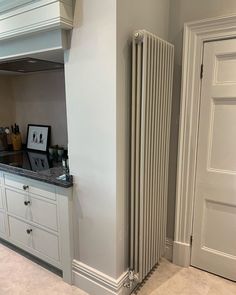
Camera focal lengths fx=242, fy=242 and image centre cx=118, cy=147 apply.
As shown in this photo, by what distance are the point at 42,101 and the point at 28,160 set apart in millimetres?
815

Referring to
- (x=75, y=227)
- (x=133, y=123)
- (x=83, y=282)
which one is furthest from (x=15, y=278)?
(x=133, y=123)

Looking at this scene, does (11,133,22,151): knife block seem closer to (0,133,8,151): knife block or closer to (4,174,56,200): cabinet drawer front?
(0,133,8,151): knife block

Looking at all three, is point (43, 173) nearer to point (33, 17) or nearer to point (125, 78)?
point (125, 78)

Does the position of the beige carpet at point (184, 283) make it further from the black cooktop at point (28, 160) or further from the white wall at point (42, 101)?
the white wall at point (42, 101)

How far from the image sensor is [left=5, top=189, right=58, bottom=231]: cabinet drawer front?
1.99 m

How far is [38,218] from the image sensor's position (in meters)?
2.10

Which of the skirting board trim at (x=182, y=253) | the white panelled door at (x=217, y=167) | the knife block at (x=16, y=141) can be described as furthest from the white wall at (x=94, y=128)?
the knife block at (x=16, y=141)

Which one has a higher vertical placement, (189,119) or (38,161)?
(189,119)

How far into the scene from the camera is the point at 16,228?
2330 millimetres

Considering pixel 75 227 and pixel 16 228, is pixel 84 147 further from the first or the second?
pixel 16 228

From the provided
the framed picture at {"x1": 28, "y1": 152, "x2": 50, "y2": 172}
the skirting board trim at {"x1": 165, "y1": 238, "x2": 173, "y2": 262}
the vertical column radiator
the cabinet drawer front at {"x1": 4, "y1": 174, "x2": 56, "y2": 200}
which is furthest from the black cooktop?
the skirting board trim at {"x1": 165, "y1": 238, "x2": 173, "y2": 262}

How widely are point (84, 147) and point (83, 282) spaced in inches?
42.9

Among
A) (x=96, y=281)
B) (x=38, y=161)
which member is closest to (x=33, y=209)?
(x=38, y=161)

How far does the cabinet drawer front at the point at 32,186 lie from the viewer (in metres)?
1.95
